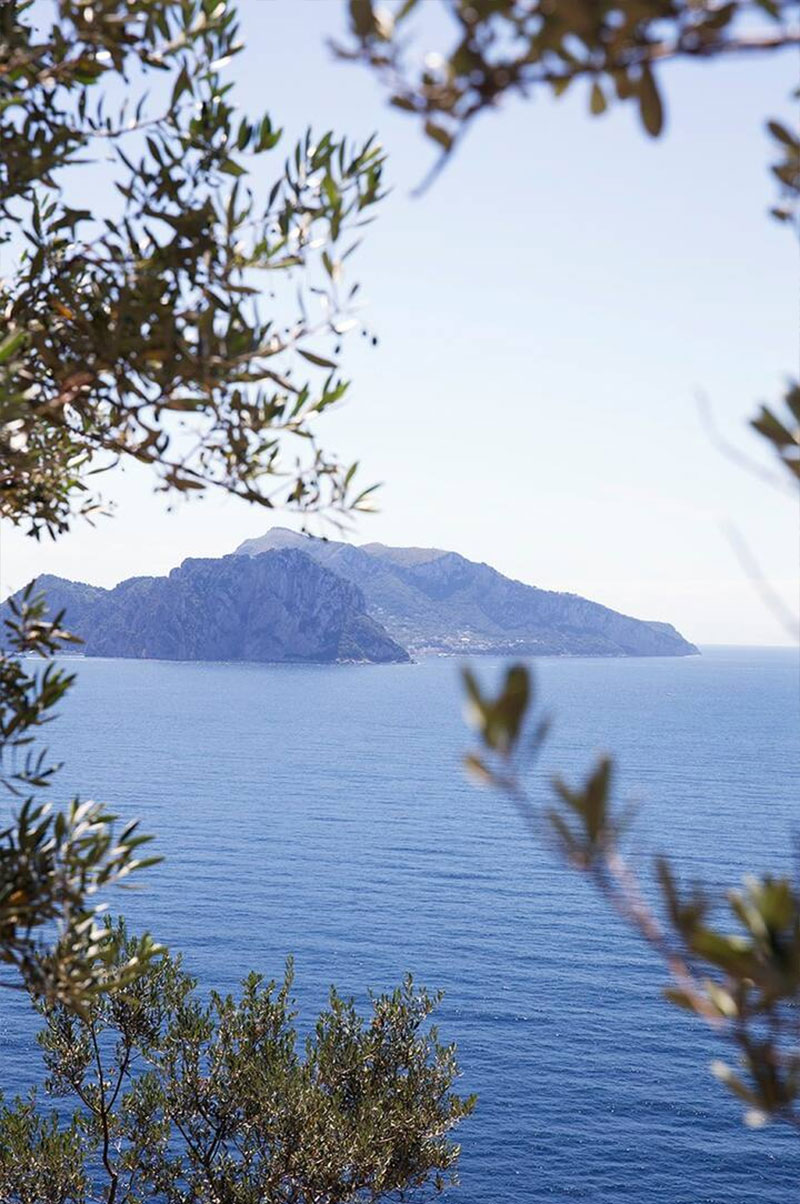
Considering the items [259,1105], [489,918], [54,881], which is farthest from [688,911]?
[489,918]

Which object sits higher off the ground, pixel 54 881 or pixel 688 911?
pixel 688 911

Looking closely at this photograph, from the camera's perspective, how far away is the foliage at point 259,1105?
18.9 metres

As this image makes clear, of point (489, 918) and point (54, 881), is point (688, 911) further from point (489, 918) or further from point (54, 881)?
point (489, 918)

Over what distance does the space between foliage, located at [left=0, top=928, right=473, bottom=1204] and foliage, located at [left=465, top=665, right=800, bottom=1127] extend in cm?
1744

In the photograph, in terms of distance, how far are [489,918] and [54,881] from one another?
6833 cm

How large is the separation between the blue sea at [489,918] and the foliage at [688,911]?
131 mm

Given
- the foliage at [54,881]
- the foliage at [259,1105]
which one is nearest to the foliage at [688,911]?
the foliage at [54,881]

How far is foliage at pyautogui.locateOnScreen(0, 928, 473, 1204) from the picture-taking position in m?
18.9

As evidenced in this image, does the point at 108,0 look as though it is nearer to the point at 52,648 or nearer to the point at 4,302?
the point at 4,302

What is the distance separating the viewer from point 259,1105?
19422mm

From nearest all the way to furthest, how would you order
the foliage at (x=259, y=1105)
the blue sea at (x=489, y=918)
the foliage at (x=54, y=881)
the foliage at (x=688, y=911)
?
the foliage at (x=688, y=911), the foliage at (x=54, y=881), the foliage at (x=259, y=1105), the blue sea at (x=489, y=918)

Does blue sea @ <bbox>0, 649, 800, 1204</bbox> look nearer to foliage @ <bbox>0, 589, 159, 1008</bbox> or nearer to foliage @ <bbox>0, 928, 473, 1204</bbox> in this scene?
foliage @ <bbox>0, 589, 159, 1008</bbox>

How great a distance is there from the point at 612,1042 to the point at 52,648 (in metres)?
51.5

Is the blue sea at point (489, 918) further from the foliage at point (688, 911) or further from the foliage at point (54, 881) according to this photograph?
the foliage at point (54, 881)
